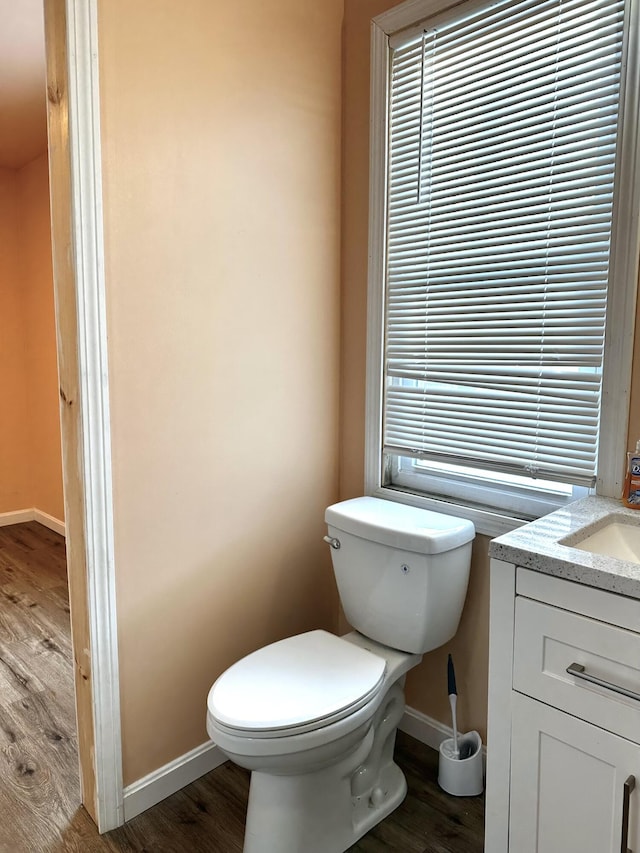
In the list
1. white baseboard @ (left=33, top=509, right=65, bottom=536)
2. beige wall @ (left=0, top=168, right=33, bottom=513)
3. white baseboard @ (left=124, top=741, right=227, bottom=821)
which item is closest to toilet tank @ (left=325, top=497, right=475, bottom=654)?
white baseboard @ (left=124, top=741, right=227, bottom=821)

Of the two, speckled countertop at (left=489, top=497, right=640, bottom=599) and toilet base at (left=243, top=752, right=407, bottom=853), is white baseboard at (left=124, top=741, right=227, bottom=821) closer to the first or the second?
toilet base at (left=243, top=752, right=407, bottom=853)

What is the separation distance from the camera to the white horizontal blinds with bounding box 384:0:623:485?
151 centimetres

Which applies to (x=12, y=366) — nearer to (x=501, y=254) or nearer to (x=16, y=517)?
(x=16, y=517)

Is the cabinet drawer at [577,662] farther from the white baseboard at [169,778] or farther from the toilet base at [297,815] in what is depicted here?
the white baseboard at [169,778]

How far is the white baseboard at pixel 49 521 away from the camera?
161 inches

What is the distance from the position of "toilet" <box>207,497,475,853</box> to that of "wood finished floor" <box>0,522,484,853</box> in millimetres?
95

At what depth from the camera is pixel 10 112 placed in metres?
3.03

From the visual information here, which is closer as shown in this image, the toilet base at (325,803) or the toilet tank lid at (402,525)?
the toilet base at (325,803)

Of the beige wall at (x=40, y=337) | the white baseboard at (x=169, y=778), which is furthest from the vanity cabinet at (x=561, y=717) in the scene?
the beige wall at (x=40, y=337)

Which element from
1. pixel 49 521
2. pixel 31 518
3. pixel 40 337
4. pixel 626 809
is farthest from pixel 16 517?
pixel 626 809

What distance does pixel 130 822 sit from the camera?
167cm

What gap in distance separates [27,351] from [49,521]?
1.18 m

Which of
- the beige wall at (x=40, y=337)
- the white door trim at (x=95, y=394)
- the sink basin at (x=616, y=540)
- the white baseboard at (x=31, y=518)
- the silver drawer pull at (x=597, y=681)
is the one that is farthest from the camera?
the white baseboard at (x=31, y=518)

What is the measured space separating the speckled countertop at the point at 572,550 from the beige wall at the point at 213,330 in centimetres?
93
